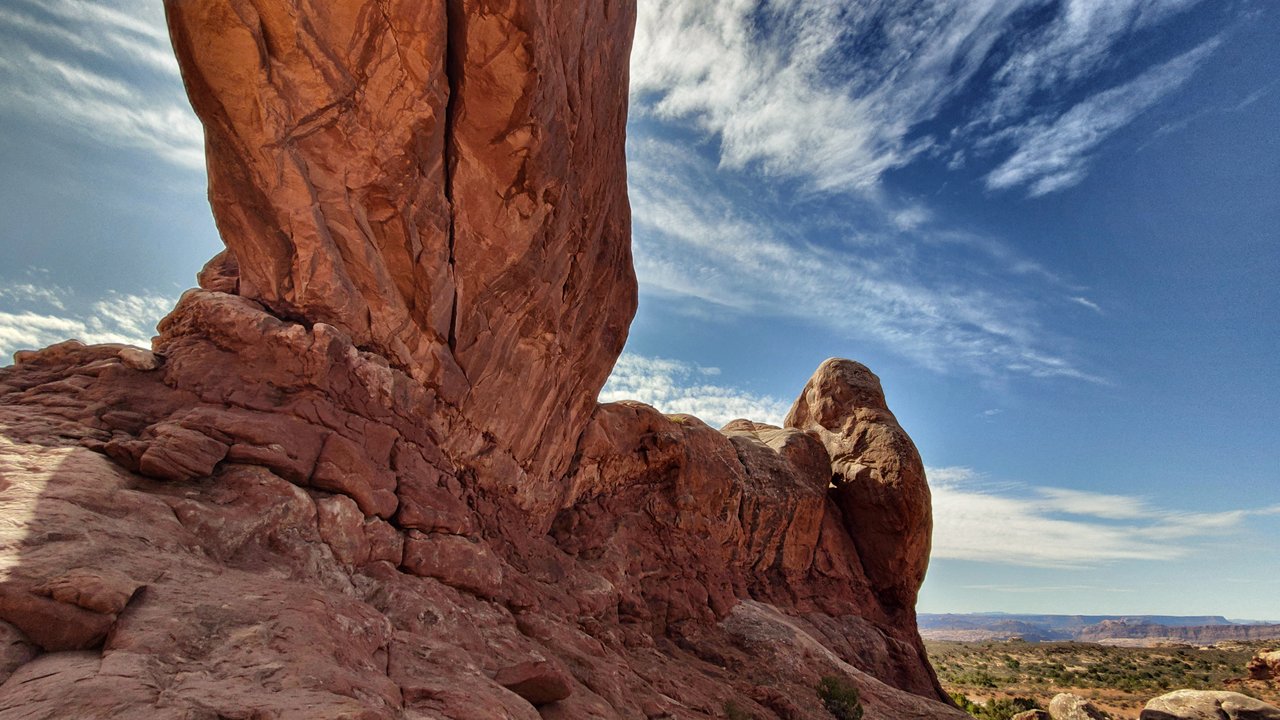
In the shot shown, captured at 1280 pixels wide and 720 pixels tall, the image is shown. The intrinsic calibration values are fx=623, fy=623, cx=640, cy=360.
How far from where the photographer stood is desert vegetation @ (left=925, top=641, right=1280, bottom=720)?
137 feet

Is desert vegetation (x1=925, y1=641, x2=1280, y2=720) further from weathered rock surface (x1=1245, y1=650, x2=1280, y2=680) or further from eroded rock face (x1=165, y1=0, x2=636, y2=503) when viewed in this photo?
eroded rock face (x1=165, y1=0, x2=636, y2=503)

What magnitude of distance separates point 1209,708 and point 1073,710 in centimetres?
505

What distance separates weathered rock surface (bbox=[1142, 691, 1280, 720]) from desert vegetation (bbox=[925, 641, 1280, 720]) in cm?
810

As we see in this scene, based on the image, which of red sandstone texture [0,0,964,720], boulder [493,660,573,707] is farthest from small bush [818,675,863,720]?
boulder [493,660,573,707]

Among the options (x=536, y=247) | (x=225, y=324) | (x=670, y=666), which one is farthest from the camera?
(x=670, y=666)

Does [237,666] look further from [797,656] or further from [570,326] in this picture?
[797,656]

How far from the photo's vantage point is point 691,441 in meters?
26.2

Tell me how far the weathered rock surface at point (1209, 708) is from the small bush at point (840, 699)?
729 inches

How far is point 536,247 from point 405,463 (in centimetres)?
618

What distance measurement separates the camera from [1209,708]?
26.9m

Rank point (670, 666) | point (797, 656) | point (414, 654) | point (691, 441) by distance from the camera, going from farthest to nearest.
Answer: point (691, 441)
point (797, 656)
point (670, 666)
point (414, 654)

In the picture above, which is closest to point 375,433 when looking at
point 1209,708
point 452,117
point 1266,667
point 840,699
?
point 452,117

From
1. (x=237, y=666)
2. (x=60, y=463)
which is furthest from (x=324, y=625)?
(x=60, y=463)

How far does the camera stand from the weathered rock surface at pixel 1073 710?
1139 inches
